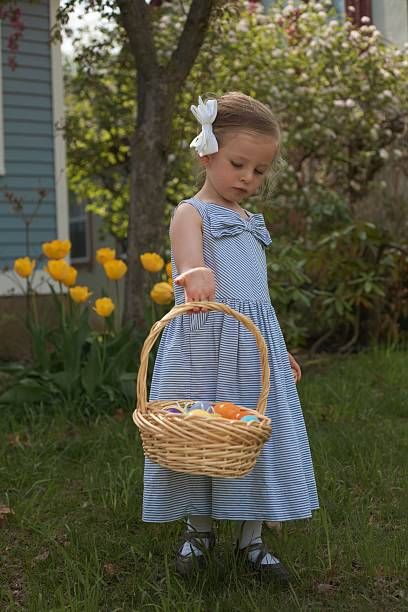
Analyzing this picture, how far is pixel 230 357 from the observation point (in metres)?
2.48

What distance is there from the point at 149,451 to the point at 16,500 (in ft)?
4.02

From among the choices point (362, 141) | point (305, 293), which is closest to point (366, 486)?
point (305, 293)

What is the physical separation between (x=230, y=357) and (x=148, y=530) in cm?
79

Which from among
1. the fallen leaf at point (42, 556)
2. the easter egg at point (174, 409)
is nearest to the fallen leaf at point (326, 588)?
→ the easter egg at point (174, 409)

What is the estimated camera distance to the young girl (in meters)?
2.46

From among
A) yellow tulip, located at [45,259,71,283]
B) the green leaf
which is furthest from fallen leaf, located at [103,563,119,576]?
yellow tulip, located at [45,259,71,283]

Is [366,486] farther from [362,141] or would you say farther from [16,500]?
[362,141]

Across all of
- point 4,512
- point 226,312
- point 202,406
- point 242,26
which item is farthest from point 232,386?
point 242,26

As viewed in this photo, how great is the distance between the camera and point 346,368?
225 inches

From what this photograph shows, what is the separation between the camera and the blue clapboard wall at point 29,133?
7586 mm

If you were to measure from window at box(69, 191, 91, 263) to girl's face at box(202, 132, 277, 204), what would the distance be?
41.4 feet

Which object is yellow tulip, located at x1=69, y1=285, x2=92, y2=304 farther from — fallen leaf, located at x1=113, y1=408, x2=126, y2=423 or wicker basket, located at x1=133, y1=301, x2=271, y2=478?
wicker basket, located at x1=133, y1=301, x2=271, y2=478

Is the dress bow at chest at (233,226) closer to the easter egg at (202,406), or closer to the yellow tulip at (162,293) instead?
the easter egg at (202,406)

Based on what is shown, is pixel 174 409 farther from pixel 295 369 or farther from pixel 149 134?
pixel 149 134
